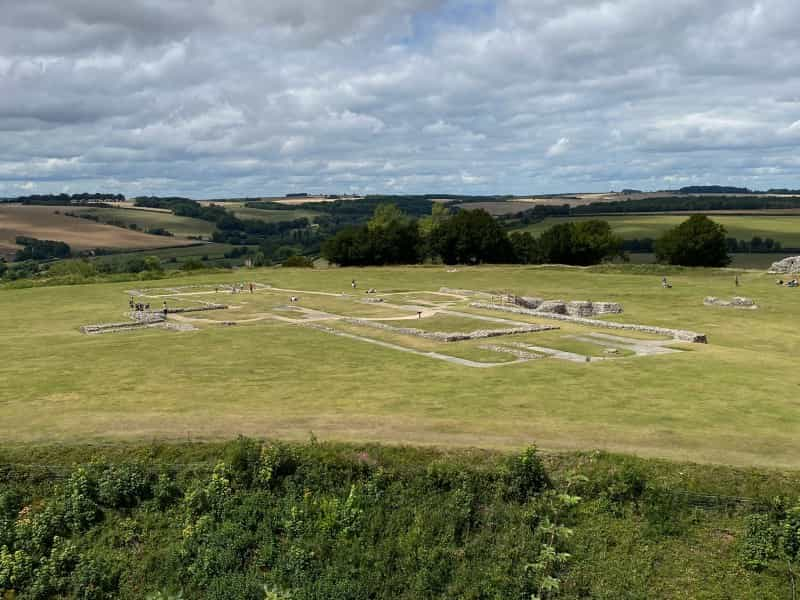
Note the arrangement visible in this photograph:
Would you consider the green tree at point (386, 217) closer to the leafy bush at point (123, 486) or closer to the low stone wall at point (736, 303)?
the low stone wall at point (736, 303)

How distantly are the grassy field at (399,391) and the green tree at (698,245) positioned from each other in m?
36.6

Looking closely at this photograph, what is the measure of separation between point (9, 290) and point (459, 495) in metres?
61.2

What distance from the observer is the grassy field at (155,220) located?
149 meters

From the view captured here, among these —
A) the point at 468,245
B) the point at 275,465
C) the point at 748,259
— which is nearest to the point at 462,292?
the point at 468,245

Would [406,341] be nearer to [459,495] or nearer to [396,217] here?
[459,495]

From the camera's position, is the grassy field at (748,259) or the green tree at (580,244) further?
the grassy field at (748,259)

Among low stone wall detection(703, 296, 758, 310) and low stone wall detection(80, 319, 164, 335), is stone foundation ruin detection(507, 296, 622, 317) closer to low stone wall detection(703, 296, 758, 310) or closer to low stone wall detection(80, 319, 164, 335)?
low stone wall detection(703, 296, 758, 310)

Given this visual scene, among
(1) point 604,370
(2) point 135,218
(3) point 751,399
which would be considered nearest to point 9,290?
(1) point 604,370

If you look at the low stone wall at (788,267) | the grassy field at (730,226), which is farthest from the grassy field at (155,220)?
the low stone wall at (788,267)

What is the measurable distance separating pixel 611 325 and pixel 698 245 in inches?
1800

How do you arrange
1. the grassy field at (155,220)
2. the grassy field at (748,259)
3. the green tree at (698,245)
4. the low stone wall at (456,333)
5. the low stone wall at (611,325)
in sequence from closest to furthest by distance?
the low stone wall at (611,325)
the low stone wall at (456,333)
the green tree at (698,245)
the grassy field at (748,259)
the grassy field at (155,220)

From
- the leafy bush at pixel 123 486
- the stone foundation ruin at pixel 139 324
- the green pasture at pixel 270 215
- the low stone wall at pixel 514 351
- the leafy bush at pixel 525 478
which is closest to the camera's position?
the leafy bush at pixel 525 478

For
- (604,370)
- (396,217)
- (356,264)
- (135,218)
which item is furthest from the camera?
(135,218)

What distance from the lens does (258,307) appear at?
4738cm
